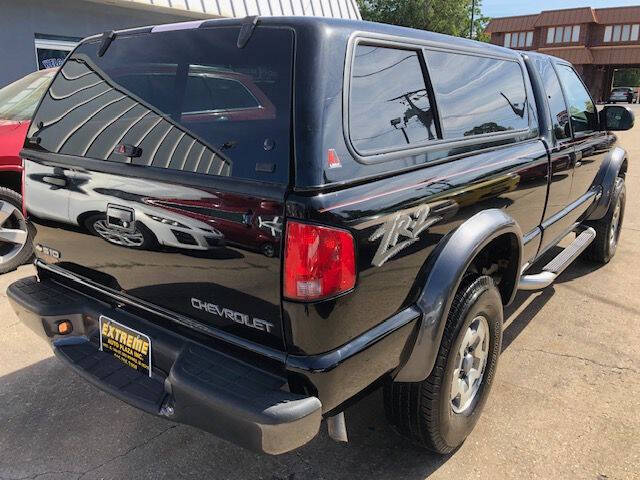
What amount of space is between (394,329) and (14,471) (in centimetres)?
184

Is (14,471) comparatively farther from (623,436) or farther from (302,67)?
(623,436)

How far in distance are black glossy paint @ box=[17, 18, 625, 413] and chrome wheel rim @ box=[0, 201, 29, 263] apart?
7.66ft

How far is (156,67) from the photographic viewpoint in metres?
2.31

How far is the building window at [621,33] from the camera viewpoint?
5016 cm

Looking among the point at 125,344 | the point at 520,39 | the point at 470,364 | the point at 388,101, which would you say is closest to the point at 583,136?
the point at 470,364

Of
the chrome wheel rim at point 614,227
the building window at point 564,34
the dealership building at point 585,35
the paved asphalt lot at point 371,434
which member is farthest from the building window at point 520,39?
the paved asphalt lot at point 371,434

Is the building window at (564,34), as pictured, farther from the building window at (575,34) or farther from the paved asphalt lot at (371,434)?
the paved asphalt lot at (371,434)

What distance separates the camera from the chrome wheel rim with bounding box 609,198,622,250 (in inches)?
204

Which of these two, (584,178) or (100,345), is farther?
(584,178)

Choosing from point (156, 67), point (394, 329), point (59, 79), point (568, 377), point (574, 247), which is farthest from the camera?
point (574, 247)

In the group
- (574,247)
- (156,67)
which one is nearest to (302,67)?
(156,67)

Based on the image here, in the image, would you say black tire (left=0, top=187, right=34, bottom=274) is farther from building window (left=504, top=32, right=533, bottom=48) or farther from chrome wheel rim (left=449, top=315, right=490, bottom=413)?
building window (left=504, top=32, right=533, bottom=48)

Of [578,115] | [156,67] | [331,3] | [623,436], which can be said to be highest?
[331,3]

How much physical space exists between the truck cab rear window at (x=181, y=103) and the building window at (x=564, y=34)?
57.4m
